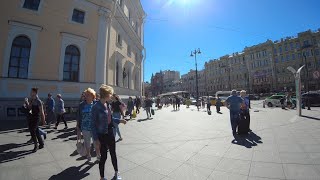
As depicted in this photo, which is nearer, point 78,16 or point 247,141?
point 247,141

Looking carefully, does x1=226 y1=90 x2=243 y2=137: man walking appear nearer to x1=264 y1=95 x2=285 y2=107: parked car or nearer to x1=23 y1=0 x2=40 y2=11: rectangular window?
x1=23 y1=0 x2=40 y2=11: rectangular window

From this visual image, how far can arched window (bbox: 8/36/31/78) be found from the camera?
12773 millimetres

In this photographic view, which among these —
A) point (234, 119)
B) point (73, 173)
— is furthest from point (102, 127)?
point (234, 119)

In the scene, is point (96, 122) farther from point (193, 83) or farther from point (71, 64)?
point (193, 83)

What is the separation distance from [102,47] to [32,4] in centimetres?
564

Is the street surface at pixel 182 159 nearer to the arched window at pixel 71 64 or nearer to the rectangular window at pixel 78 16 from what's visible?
the arched window at pixel 71 64

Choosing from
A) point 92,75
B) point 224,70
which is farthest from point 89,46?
point 224,70

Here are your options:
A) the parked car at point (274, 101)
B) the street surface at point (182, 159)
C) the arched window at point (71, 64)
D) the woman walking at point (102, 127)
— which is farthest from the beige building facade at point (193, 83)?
the woman walking at point (102, 127)

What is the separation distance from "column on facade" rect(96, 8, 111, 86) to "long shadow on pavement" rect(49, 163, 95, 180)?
494 inches

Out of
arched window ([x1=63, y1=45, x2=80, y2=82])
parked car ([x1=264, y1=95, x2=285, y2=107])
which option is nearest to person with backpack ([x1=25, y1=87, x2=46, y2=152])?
arched window ([x1=63, y1=45, x2=80, y2=82])

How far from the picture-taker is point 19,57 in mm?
13039

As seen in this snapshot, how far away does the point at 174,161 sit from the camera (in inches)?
189

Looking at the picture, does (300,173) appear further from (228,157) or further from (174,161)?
(174,161)

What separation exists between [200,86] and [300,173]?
101470mm
